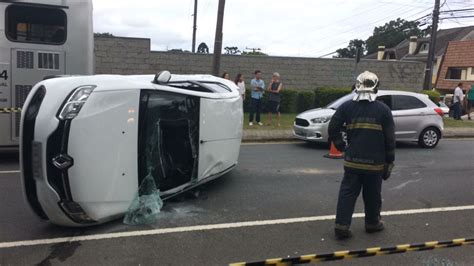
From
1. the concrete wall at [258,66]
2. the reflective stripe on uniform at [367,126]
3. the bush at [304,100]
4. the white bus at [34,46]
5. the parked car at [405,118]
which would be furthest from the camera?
the bush at [304,100]

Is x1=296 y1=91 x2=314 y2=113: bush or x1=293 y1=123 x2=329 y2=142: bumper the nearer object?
x1=293 y1=123 x2=329 y2=142: bumper

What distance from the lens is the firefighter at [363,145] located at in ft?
16.2

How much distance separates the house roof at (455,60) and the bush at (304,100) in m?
30.3

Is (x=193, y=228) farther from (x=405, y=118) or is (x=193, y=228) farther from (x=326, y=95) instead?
(x=326, y=95)

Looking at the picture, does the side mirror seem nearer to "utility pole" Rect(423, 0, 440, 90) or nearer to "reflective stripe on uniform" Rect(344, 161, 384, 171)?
"reflective stripe on uniform" Rect(344, 161, 384, 171)

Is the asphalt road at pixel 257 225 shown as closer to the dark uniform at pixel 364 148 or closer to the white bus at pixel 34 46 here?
the dark uniform at pixel 364 148

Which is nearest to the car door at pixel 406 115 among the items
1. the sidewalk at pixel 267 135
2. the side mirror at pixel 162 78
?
the sidewalk at pixel 267 135

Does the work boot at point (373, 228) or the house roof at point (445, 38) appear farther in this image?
the house roof at point (445, 38)

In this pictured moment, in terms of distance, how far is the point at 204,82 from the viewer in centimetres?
688

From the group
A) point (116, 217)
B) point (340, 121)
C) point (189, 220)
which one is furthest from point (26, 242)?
point (340, 121)

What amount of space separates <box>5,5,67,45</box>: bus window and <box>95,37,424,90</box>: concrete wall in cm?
926

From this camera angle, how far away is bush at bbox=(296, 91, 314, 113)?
18609 millimetres

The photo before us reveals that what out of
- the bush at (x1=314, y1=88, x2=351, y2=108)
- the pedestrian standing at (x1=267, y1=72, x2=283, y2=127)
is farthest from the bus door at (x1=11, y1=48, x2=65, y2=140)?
the bush at (x1=314, y1=88, x2=351, y2=108)

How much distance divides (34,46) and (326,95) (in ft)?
41.4
